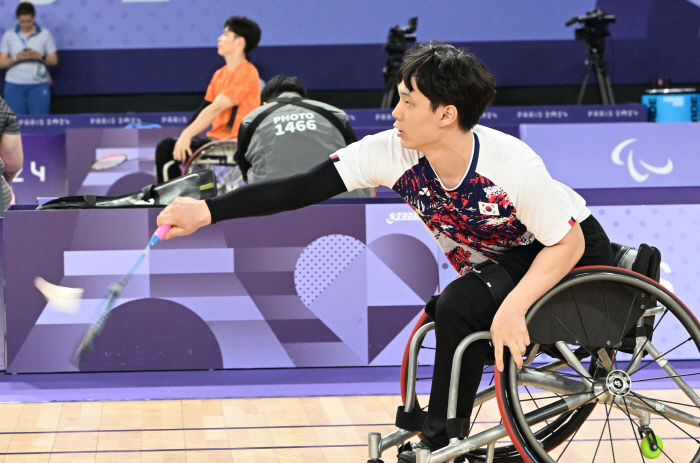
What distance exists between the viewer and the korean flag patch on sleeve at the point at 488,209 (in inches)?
85.5

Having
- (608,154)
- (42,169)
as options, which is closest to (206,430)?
(608,154)

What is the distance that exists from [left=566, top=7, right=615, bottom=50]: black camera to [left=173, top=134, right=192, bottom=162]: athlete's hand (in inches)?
194

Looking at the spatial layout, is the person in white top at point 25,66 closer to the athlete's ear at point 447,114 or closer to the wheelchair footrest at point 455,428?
the athlete's ear at point 447,114

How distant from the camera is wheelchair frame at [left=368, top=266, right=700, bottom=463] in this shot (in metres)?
2.14

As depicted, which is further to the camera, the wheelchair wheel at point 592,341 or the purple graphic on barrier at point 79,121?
the purple graphic on barrier at point 79,121

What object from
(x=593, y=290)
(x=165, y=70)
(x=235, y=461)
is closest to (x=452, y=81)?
(x=593, y=290)

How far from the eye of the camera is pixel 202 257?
3.80 meters

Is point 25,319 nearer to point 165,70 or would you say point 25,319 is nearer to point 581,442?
point 581,442

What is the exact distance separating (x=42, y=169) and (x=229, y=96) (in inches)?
78.0

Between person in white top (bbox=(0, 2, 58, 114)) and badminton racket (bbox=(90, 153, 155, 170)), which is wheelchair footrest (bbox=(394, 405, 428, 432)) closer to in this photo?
badminton racket (bbox=(90, 153, 155, 170))

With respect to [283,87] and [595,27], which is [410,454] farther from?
[595,27]

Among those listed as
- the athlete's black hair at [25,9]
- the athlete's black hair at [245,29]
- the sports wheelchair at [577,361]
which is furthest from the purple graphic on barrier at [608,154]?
the athlete's black hair at [25,9]

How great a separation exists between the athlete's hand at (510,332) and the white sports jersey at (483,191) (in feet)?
0.64

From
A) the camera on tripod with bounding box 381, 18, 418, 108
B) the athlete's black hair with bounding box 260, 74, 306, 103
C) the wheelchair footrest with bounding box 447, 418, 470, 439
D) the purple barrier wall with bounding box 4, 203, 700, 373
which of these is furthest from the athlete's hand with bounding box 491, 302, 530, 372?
the camera on tripod with bounding box 381, 18, 418, 108
